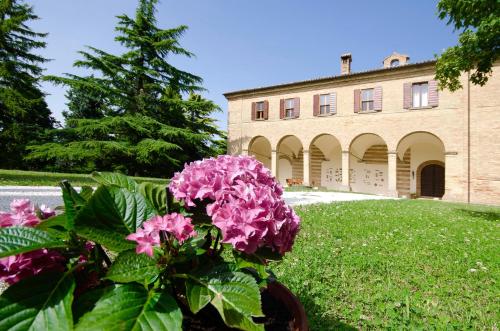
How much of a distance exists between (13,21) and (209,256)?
2976 centimetres

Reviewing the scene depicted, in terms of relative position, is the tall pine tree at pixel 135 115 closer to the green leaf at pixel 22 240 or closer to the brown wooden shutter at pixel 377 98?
the brown wooden shutter at pixel 377 98

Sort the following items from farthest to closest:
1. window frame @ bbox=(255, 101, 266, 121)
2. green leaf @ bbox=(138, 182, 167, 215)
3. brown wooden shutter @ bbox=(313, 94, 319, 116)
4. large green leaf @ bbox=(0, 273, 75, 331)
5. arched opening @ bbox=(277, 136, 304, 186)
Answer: arched opening @ bbox=(277, 136, 304, 186) < window frame @ bbox=(255, 101, 266, 121) < brown wooden shutter @ bbox=(313, 94, 319, 116) < green leaf @ bbox=(138, 182, 167, 215) < large green leaf @ bbox=(0, 273, 75, 331)

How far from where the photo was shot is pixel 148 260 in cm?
84

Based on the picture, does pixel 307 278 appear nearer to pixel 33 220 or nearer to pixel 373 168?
pixel 33 220

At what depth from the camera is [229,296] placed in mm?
816

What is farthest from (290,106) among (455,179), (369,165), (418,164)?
(455,179)

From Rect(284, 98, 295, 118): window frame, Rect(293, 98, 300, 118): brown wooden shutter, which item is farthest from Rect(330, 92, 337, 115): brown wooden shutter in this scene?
Rect(284, 98, 295, 118): window frame

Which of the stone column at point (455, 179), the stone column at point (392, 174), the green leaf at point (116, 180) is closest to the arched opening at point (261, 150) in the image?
the stone column at point (392, 174)

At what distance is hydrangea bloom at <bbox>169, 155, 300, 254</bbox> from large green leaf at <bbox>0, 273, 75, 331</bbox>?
0.43 m

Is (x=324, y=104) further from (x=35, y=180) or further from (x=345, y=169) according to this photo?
(x=35, y=180)

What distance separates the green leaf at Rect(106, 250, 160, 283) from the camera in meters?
0.76

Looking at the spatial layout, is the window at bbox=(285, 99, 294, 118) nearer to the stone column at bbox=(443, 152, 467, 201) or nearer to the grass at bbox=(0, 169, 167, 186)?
the stone column at bbox=(443, 152, 467, 201)

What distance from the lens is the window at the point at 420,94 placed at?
51.3 feet

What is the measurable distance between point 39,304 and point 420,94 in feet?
61.0
